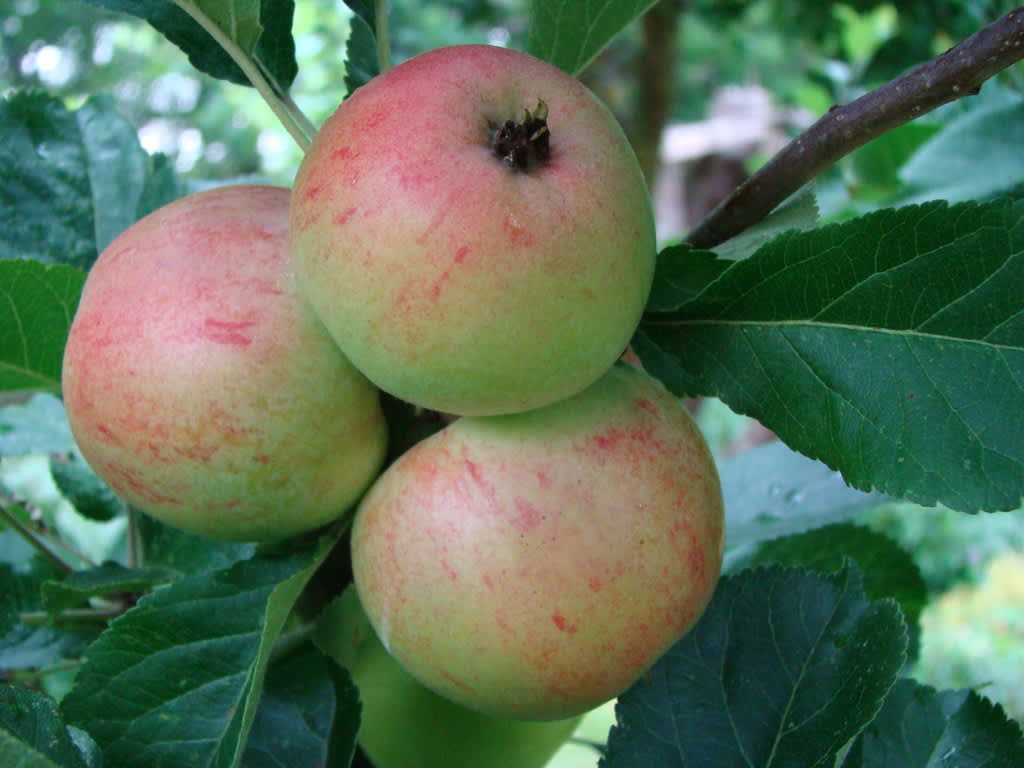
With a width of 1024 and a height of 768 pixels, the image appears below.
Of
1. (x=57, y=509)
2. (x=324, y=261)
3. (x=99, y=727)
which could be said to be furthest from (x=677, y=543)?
(x=57, y=509)

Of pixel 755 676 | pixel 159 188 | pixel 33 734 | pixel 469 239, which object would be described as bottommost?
pixel 755 676

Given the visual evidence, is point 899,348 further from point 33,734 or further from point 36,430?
point 36,430

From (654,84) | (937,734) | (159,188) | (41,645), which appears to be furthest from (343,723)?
(654,84)

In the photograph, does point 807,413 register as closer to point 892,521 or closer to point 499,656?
point 499,656

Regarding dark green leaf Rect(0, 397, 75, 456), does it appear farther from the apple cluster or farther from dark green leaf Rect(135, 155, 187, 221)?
the apple cluster

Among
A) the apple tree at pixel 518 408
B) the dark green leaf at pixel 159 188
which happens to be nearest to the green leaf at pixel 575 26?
the apple tree at pixel 518 408

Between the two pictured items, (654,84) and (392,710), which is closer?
(392,710)
